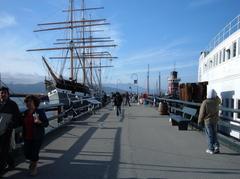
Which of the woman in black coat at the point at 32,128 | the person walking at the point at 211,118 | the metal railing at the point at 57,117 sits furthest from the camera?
the person walking at the point at 211,118

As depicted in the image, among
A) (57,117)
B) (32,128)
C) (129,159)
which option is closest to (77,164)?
(129,159)

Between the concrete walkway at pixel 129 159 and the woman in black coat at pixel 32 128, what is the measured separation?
0.35m

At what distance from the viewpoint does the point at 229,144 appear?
11039 millimetres

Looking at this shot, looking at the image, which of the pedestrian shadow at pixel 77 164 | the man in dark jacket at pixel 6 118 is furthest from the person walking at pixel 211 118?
the man in dark jacket at pixel 6 118

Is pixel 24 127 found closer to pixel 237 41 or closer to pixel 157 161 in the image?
pixel 157 161

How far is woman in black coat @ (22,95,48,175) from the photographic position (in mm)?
7422

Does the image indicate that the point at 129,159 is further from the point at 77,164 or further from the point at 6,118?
the point at 6,118

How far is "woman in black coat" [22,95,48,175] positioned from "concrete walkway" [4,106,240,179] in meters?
0.35

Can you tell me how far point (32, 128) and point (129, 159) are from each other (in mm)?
2618

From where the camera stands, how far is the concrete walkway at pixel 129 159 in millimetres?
7625

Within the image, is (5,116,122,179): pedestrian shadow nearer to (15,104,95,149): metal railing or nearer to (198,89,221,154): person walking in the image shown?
(15,104,95,149): metal railing

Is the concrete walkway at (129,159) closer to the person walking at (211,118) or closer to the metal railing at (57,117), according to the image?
the person walking at (211,118)

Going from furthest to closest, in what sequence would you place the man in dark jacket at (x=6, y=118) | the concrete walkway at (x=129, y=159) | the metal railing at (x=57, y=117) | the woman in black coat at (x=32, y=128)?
the metal railing at (x=57, y=117), the concrete walkway at (x=129, y=159), the woman in black coat at (x=32, y=128), the man in dark jacket at (x=6, y=118)

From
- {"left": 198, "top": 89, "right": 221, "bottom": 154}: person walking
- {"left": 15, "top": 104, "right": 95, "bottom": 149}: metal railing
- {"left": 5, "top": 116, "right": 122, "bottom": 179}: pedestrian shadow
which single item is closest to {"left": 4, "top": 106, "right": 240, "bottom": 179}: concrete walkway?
{"left": 5, "top": 116, "right": 122, "bottom": 179}: pedestrian shadow
